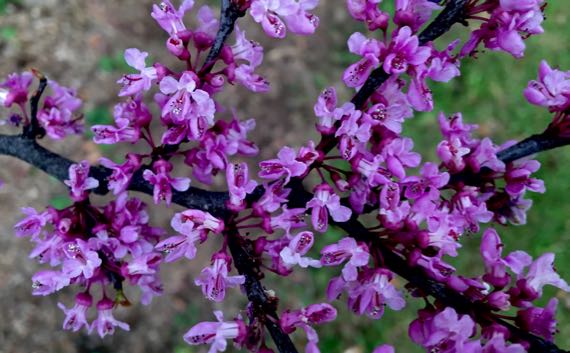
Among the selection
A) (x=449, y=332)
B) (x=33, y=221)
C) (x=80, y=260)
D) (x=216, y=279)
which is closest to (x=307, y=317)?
(x=216, y=279)

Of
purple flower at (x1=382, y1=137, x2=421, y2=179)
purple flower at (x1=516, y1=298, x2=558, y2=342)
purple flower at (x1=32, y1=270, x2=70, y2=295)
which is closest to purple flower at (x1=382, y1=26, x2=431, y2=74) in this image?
purple flower at (x1=382, y1=137, x2=421, y2=179)

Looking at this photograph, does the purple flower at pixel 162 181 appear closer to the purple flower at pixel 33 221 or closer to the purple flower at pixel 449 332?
the purple flower at pixel 33 221

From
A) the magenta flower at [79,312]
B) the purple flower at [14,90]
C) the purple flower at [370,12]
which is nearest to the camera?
the purple flower at [370,12]

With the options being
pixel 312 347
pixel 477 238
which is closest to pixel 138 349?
pixel 477 238

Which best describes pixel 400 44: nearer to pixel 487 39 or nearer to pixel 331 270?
pixel 487 39

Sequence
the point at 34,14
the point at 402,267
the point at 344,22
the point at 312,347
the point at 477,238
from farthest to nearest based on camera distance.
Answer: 1. the point at 344,22
2. the point at 34,14
3. the point at 477,238
4. the point at 402,267
5. the point at 312,347

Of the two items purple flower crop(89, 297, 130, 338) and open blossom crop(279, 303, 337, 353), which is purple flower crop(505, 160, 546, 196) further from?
purple flower crop(89, 297, 130, 338)

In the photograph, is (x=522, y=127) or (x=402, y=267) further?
(x=522, y=127)

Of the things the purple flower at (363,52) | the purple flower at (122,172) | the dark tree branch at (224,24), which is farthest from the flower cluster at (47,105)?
the purple flower at (363,52)
